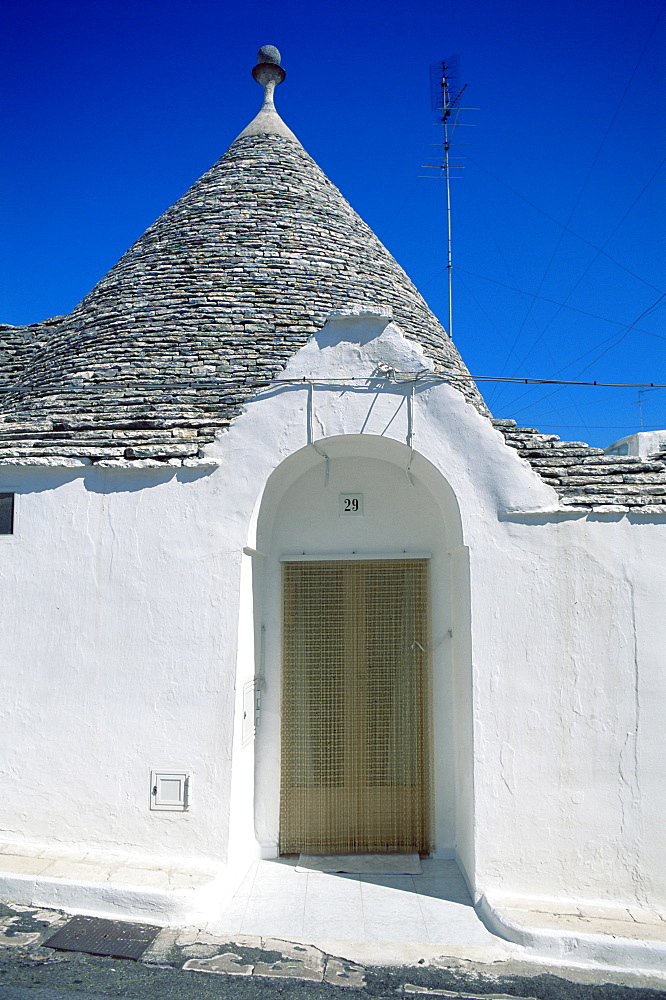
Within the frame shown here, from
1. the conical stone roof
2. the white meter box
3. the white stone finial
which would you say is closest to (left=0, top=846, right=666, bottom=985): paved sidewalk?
the white meter box

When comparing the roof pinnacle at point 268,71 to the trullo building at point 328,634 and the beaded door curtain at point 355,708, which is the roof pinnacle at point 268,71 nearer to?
the trullo building at point 328,634

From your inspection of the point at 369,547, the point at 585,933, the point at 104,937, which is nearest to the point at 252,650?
the point at 369,547

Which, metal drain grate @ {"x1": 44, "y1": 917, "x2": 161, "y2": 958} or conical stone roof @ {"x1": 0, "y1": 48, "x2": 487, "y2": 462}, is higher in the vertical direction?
conical stone roof @ {"x1": 0, "y1": 48, "x2": 487, "y2": 462}

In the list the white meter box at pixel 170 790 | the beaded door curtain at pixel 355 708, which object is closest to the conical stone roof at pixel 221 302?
the beaded door curtain at pixel 355 708

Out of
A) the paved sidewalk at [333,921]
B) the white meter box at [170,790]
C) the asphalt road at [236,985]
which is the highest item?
the white meter box at [170,790]

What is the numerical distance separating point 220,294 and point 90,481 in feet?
11.3

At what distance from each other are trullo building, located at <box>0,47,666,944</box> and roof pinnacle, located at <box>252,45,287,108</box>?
6549 millimetres

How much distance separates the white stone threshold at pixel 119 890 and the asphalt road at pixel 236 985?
448 millimetres

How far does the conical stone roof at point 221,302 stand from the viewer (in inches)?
252

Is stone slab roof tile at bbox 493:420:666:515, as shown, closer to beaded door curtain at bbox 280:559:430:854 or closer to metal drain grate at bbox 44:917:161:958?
beaded door curtain at bbox 280:559:430:854

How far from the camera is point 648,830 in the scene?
16.0ft

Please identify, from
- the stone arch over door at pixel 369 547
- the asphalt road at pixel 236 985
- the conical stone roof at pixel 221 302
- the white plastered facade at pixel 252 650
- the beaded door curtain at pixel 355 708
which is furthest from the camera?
the conical stone roof at pixel 221 302

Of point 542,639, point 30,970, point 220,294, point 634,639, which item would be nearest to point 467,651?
point 542,639

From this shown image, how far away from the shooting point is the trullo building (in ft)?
16.3
